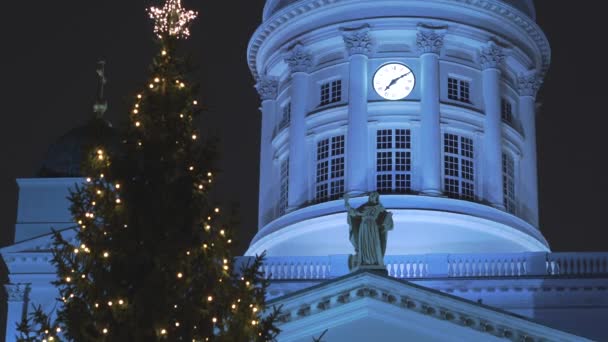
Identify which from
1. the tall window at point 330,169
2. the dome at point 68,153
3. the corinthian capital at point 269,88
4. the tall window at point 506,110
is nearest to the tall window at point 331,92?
the tall window at point 330,169

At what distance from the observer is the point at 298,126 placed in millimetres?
52406

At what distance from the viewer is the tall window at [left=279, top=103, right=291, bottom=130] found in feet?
177

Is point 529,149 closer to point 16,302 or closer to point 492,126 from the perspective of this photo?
point 492,126

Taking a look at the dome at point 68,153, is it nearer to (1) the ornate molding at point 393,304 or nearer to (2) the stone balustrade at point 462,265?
(2) the stone balustrade at point 462,265

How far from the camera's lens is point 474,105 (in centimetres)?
5247

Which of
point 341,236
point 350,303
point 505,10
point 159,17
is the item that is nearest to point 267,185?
point 341,236

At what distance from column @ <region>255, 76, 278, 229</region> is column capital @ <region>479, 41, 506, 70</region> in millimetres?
6804

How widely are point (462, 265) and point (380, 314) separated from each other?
710 centimetres

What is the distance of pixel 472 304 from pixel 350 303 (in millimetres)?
2739

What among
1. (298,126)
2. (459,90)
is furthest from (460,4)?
(298,126)

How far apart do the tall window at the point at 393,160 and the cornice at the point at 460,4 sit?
4.32 meters

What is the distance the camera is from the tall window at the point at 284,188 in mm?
53062

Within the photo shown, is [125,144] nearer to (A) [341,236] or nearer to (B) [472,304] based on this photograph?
(B) [472,304]

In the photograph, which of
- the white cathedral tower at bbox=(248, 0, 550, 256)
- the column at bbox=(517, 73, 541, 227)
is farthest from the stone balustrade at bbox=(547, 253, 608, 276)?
the column at bbox=(517, 73, 541, 227)
